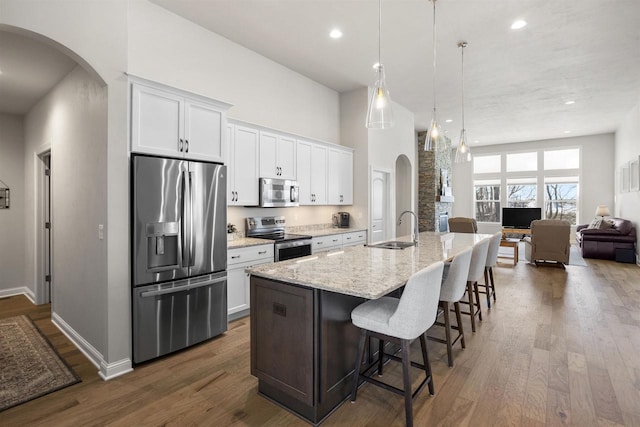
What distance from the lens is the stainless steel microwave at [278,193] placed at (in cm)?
421

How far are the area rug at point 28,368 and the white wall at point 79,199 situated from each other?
0.27 meters

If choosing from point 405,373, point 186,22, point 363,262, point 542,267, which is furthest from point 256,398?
point 542,267

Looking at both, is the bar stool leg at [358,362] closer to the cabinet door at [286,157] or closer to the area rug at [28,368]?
the area rug at [28,368]

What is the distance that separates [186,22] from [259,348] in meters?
3.52

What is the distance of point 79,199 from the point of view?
3.08 meters

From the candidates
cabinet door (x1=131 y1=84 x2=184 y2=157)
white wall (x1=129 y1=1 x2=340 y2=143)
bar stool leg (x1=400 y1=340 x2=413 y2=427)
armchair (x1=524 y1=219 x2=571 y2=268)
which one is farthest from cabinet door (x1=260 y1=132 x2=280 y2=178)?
armchair (x1=524 y1=219 x2=571 y2=268)

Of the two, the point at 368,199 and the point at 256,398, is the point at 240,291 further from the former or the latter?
the point at 368,199

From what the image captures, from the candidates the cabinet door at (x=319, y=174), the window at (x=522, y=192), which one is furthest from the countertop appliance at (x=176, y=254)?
the window at (x=522, y=192)

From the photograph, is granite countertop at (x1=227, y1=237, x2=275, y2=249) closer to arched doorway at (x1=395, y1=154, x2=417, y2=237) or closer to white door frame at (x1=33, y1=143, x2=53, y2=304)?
white door frame at (x1=33, y1=143, x2=53, y2=304)

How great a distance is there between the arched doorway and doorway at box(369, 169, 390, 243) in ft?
4.61

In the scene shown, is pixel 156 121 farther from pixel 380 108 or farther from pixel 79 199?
pixel 380 108

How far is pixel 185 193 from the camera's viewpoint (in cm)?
292

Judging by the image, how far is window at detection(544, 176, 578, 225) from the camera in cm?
1031

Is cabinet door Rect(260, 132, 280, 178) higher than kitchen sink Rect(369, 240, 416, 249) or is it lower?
higher
